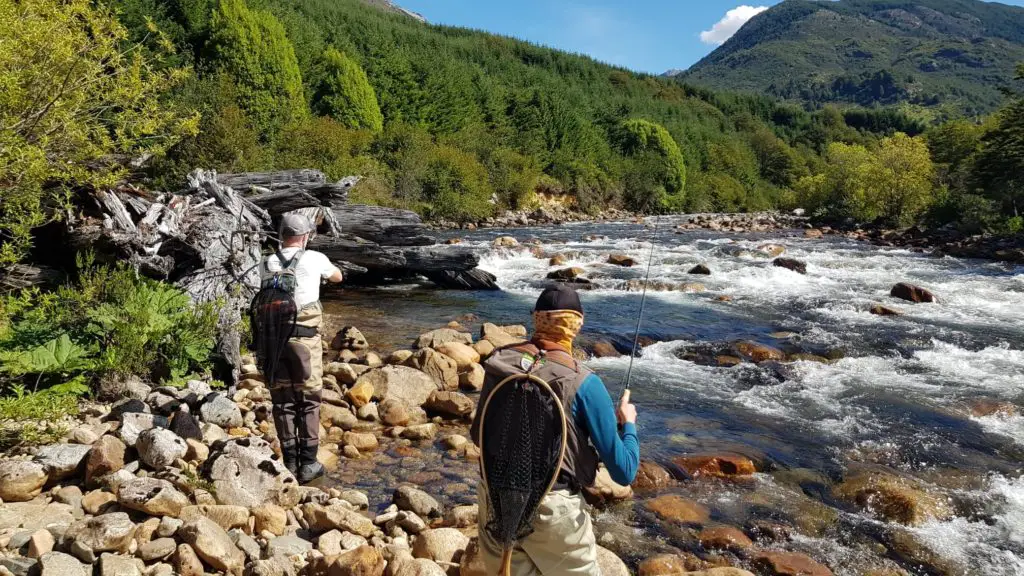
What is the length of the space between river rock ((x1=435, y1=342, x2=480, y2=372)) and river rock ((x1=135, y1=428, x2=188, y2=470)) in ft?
13.2

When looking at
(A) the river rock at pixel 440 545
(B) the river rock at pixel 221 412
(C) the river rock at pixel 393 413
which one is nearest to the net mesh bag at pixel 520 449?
(A) the river rock at pixel 440 545

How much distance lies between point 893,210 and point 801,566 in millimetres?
36389

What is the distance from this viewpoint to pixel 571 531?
92.0 inches

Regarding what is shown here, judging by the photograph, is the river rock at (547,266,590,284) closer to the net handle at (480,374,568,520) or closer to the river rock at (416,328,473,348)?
the river rock at (416,328,473,348)

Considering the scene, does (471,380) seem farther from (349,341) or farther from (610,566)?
(610,566)

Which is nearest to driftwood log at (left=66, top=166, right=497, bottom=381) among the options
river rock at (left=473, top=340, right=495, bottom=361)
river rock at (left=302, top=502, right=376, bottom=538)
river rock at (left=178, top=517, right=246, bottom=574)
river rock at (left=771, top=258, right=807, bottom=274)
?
river rock at (left=302, top=502, right=376, bottom=538)

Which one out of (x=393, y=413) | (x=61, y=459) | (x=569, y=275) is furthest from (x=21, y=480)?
(x=569, y=275)

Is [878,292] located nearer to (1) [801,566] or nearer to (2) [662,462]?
(2) [662,462]

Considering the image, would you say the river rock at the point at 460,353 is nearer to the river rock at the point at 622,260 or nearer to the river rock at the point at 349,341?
the river rock at the point at 349,341

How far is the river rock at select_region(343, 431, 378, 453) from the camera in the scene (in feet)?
18.1

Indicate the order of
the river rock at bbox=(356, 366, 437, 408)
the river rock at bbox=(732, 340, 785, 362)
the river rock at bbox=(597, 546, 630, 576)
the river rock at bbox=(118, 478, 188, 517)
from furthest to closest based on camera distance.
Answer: the river rock at bbox=(732, 340, 785, 362) → the river rock at bbox=(356, 366, 437, 408) → the river rock at bbox=(597, 546, 630, 576) → the river rock at bbox=(118, 478, 188, 517)

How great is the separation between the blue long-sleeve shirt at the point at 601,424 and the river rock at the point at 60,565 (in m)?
2.41

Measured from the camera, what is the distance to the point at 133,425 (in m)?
4.37

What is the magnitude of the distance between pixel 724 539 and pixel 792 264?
15.8 metres
